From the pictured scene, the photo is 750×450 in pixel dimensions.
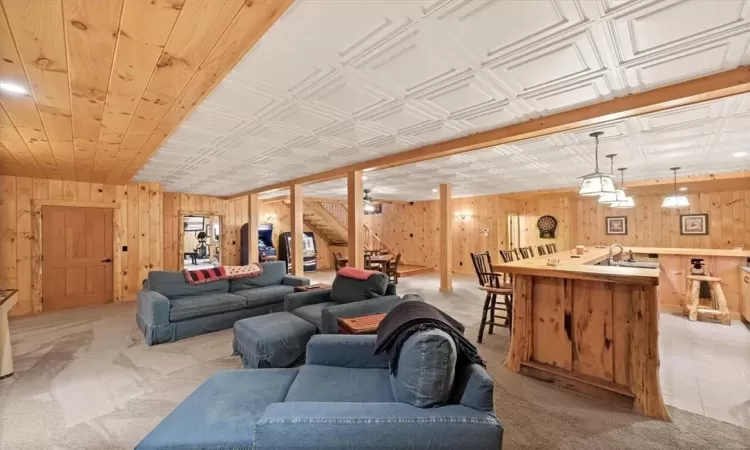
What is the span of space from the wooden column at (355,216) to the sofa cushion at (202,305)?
1798mm

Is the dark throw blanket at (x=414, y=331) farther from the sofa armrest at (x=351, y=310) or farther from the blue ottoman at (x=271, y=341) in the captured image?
the blue ottoman at (x=271, y=341)

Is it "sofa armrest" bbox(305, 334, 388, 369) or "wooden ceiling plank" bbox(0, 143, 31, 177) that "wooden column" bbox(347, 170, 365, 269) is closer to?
"sofa armrest" bbox(305, 334, 388, 369)

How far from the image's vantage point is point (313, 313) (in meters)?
3.35

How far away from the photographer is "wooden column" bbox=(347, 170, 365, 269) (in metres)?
4.95

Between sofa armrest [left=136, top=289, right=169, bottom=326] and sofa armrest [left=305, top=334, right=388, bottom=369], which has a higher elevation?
sofa armrest [left=305, top=334, right=388, bottom=369]

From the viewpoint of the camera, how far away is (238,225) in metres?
9.31

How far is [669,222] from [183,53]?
10.2 metres

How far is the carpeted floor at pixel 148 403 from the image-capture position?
1.99 metres

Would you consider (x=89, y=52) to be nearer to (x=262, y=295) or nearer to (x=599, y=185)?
(x=262, y=295)

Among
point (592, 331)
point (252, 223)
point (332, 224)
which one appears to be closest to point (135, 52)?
point (592, 331)

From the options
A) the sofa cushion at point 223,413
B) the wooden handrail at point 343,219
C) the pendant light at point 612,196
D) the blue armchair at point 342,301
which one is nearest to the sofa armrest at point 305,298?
the blue armchair at point 342,301

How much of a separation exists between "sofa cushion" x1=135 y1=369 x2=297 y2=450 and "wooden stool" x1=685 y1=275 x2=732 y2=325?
5805 mm

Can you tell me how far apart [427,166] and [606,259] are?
113 inches

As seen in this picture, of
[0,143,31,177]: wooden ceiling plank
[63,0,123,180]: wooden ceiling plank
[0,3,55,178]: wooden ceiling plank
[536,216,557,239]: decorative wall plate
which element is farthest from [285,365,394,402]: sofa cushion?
[536,216,557,239]: decorative wall plate
